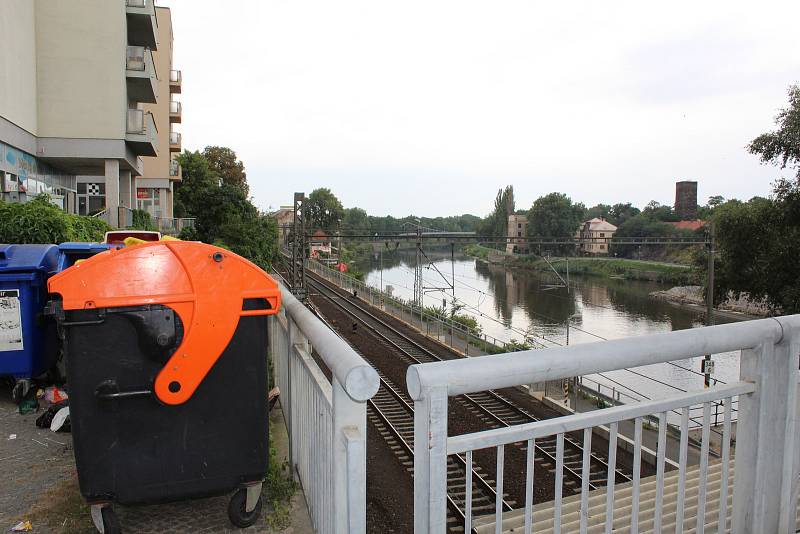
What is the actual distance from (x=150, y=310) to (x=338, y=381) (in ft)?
3.42

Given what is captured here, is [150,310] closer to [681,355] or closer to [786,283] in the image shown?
[681,355]

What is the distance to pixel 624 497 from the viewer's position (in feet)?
9.02

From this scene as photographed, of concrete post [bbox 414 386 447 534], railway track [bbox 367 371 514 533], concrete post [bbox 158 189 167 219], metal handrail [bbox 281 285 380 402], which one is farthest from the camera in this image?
concrete post [bbox 158 189 167 219]

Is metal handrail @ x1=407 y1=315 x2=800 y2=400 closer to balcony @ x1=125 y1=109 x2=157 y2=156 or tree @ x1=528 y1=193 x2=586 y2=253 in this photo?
balcony @ x1=125 y1=109 x2=157 y2=156

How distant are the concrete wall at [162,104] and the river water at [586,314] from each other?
17658mm

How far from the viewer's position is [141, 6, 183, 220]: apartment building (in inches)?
1460

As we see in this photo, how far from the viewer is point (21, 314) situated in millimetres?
4598

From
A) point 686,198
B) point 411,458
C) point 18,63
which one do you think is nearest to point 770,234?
point 411,458

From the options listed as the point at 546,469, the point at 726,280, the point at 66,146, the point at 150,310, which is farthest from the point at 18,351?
the point at 726,280

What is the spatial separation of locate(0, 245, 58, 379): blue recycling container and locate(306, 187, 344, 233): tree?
336ft

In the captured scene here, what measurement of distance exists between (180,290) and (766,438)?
7.12 feet

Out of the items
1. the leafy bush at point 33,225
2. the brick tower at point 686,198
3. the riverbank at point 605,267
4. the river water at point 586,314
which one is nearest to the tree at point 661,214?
the brick tower at point 686,198

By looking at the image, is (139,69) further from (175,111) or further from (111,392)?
(175,111)

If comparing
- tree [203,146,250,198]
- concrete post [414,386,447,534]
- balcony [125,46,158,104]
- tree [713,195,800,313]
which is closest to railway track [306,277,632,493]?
concrete post [414,386,447,534]
